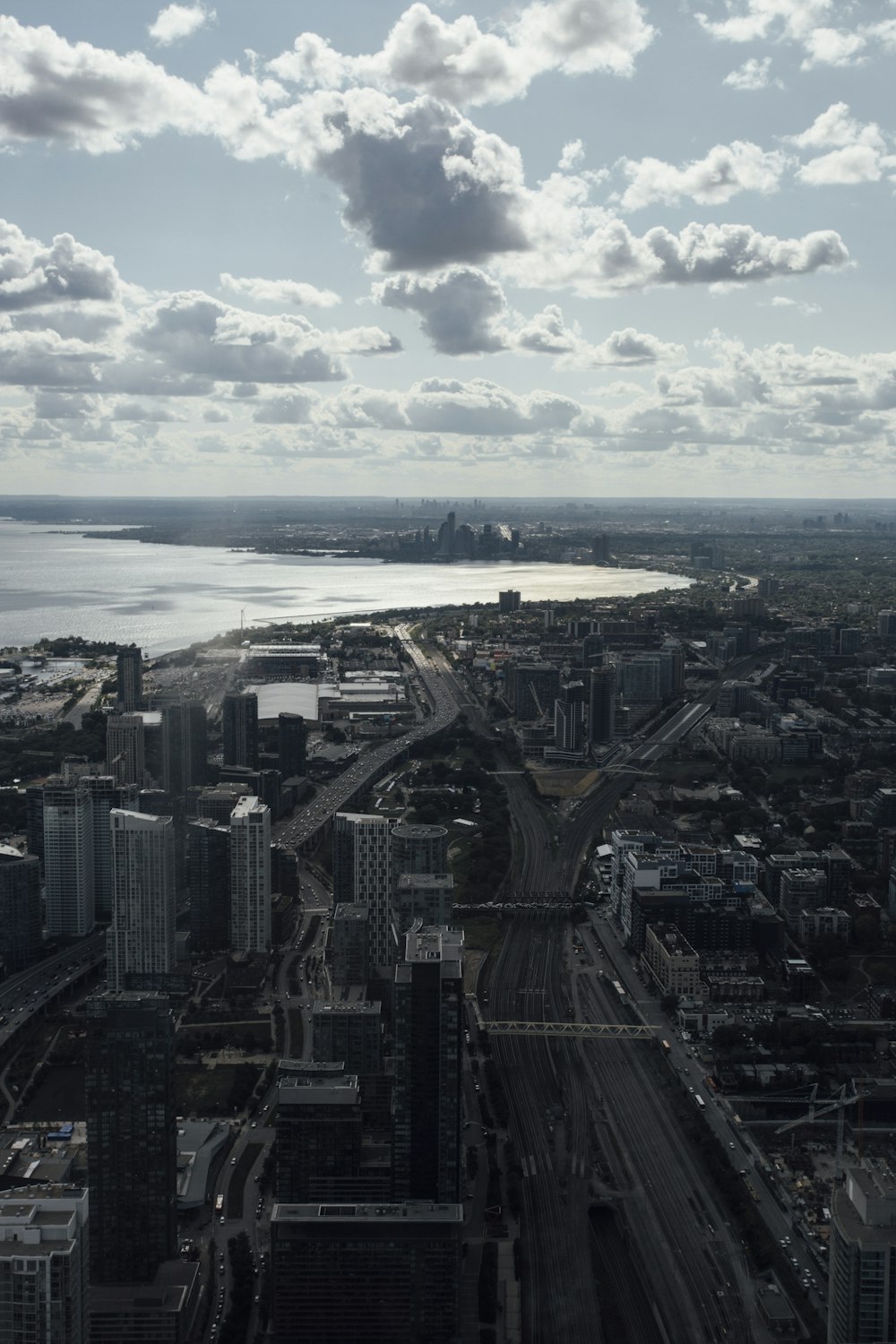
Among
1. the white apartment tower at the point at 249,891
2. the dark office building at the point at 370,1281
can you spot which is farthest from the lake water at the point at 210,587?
the dark office building at the point at 370,1281

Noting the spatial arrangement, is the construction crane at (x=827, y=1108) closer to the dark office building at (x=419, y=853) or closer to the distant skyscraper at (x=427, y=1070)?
the distant skyscraper at (x=427, y=1070)

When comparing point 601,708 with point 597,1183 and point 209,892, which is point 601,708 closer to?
point 209,892

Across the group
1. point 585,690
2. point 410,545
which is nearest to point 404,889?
point 585,690

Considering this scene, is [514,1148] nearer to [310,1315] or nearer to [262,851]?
[310,1315]

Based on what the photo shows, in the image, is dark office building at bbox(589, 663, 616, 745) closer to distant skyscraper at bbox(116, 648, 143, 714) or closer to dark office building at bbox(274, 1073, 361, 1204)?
distant skyscraper at bbox(116, 648, 143, 714)

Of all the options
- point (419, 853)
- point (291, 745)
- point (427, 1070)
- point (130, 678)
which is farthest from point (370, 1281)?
point (130, 678)
